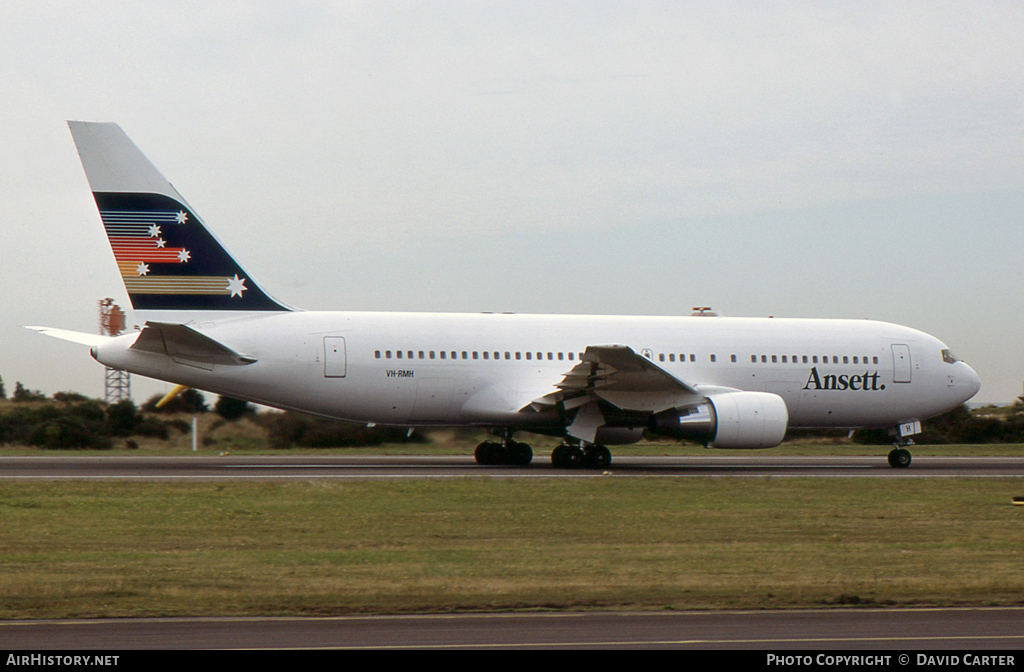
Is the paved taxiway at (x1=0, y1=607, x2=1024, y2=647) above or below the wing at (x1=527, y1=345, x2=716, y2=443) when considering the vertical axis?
below

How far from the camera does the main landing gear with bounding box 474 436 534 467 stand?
86.0ft

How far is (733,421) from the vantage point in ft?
78.0

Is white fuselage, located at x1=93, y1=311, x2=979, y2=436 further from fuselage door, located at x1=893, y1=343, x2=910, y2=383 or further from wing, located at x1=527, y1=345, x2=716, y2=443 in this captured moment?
wing, located at x1=527, y1=345, x2=716, y2=443

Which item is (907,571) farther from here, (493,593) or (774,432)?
(774,432)

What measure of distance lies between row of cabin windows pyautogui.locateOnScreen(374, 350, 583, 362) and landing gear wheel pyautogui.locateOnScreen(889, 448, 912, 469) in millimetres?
8238

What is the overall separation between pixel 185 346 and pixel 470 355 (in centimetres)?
643

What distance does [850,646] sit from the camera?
731cm

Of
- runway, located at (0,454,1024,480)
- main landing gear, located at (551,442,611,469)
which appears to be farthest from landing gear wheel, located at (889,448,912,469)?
main landing gear, located at (551,442,611,469)

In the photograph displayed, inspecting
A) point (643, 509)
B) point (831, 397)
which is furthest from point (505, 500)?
point (831, 397)

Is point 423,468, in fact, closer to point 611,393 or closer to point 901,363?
point 611,393

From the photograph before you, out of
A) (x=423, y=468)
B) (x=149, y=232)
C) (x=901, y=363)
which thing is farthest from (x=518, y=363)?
(x=901, y=363)

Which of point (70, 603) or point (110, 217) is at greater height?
point (110, 217)

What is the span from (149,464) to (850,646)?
1960 cm
